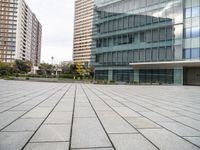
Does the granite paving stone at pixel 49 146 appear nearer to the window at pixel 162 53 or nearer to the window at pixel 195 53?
the window at pixel 195 53

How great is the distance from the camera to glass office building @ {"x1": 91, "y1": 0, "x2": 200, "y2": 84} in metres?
38.3

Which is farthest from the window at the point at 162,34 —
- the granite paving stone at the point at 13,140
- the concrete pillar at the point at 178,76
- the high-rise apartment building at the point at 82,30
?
the high-rise apartment building at the point at 82,30

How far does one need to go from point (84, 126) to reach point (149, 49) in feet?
137

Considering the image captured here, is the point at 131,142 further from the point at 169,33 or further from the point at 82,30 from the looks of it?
the point at 82,30

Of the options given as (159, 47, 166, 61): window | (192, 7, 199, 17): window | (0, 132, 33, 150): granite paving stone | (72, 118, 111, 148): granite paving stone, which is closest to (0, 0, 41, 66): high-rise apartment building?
(159, 47, 166, 61): window

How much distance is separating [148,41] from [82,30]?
115355mm

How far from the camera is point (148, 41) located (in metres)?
44.3

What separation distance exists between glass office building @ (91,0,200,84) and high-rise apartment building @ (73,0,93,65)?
3481 inches

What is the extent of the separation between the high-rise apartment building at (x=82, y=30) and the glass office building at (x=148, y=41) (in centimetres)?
8843

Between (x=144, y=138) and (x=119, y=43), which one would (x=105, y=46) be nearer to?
(x=119, y=43)

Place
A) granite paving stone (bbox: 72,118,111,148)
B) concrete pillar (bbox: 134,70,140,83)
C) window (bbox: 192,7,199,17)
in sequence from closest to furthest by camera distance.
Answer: granite paving stone (bbox: 72,118,111,148), window (bbox: 192,7,199,17), concrete pillar (bbox: 134,70,140,83)

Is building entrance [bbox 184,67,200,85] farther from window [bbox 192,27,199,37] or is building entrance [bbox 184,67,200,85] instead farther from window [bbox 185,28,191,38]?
window [bbox 192,27,199,37]

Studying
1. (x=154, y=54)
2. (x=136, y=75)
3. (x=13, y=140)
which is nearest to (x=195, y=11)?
(x=154, y=54)

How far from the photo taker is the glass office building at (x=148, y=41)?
38.3m
